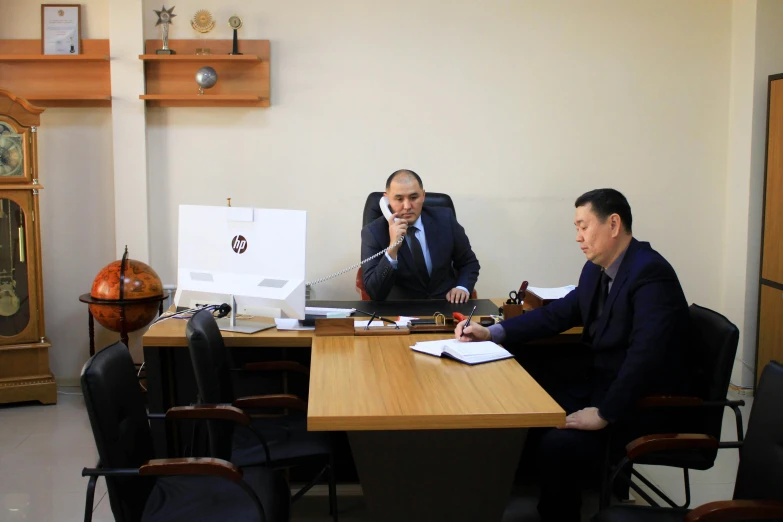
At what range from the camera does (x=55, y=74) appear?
165 inches

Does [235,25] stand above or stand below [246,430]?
above

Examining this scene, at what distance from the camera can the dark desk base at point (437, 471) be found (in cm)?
203

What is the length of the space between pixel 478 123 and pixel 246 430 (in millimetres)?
2583

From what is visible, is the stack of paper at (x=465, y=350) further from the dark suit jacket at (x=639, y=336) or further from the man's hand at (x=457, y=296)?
the man's hand at (x=457, y=296)

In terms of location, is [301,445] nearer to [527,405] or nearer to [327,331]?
[327,331]

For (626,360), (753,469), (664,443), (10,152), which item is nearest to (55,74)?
(10,152)

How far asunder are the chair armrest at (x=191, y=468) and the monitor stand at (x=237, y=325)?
37.1 inches

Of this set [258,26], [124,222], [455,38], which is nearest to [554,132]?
[455,38]

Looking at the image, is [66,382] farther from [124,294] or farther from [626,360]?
[626,360]

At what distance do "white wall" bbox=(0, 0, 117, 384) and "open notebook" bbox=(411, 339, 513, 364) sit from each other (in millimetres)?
2737

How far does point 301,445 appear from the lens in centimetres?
237

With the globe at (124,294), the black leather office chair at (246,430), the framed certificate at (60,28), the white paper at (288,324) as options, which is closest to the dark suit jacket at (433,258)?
the white paper at (288,324)

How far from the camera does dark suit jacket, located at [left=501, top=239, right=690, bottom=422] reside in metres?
2.26

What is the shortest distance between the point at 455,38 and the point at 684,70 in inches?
57.2
